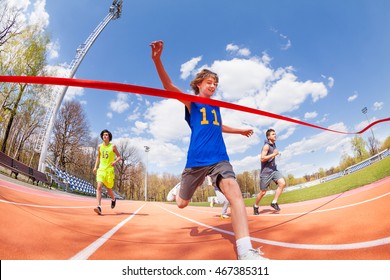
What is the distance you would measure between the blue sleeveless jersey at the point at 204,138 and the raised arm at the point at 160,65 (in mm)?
402

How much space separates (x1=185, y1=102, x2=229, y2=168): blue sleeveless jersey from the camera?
6.91 feet

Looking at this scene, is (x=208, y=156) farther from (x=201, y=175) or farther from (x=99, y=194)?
(x=99, y=194)

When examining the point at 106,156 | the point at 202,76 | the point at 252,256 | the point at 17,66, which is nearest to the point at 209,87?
the point at 202,76

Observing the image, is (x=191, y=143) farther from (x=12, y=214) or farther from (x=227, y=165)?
(x=12, y=214)

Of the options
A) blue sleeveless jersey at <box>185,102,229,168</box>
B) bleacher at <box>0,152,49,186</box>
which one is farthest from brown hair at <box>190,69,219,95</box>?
bleacher at <box>0,152,49,186</box>

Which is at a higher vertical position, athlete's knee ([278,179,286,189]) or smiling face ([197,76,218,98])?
smiling face ([197,76,218,98])

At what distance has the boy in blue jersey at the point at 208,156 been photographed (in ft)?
5.59

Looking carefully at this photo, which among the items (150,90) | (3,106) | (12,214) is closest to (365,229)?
(150,90)

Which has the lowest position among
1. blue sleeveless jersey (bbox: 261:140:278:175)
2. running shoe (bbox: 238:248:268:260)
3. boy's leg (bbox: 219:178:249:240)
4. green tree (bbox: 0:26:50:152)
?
running shoe (bbox: 238:248:268:260)

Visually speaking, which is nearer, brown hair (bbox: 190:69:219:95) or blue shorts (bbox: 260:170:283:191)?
brown hair (bbox: 190:69:219:95)

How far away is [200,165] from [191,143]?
278 mm

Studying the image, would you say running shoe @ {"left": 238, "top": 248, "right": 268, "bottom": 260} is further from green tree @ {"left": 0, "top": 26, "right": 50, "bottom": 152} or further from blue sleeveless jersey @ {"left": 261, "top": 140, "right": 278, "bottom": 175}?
green tree @ {"left": 0, "top": 26, "right": 50, "bottom": 152}

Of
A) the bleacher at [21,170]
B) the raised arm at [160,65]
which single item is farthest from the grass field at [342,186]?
the bleacher at [21,170]
